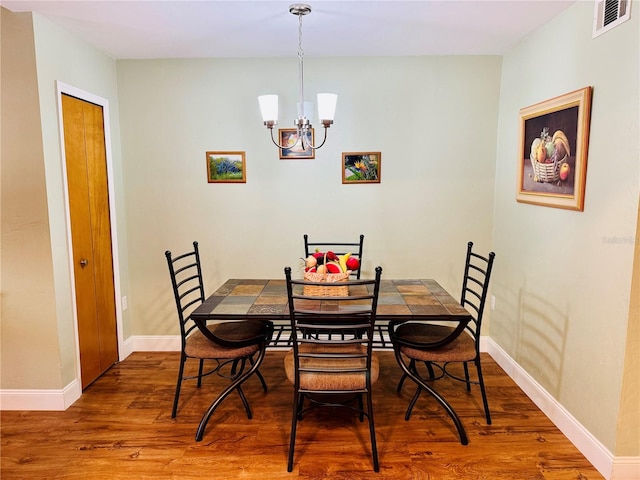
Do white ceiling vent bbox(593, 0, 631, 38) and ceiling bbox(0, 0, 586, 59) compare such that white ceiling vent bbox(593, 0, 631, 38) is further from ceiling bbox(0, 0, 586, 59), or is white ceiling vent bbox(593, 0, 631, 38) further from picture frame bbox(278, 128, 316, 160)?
picture frame bbox(278, 128, 316, 160)

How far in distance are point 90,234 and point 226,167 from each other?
3.60ft

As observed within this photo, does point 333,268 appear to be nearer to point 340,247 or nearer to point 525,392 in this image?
point 340,247

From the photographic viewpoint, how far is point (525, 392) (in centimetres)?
278

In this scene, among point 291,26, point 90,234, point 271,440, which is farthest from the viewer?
point 90,234

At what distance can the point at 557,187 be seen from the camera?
2.39 meters

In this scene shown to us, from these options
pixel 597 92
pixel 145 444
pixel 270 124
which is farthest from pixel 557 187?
pixel 145 444

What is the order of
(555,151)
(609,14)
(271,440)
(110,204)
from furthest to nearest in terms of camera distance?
(110,204) → (555,151) → (271,440) → (609,14)

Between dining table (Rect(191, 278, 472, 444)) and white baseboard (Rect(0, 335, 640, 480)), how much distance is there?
0.60m

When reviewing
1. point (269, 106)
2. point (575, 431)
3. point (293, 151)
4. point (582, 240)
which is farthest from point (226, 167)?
point (575, 431)

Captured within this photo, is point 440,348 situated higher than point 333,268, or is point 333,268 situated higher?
point 333,268

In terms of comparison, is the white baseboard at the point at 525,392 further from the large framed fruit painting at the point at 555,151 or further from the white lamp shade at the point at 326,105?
the white lamp shade at the point at 326,105

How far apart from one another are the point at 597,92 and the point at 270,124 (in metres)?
1.71

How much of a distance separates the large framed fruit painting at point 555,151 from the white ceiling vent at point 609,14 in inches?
11.1

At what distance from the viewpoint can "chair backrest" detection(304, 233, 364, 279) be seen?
10.6ft
